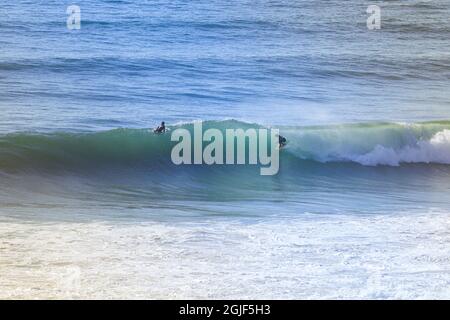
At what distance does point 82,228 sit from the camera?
3.64 m

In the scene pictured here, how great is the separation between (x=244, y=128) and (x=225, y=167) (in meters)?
0.43

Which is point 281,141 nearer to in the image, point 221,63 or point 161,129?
point 161,129

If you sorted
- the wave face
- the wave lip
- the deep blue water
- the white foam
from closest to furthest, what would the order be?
the white foam → the wave face → the wave lip → the deep blue water

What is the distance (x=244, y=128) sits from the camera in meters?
5.16

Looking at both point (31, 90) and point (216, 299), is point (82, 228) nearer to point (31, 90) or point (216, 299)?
point (216, 299)

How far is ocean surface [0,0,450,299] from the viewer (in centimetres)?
316

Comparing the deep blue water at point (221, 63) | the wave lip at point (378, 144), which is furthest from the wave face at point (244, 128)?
the deep blue water at point (221, 63)

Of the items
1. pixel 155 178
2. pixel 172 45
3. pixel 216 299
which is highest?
pixel 172 45

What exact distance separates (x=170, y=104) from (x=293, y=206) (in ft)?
4.68

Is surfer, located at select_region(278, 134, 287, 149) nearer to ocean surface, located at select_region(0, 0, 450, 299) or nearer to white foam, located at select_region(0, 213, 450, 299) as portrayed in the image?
ocean surface, located at select_region(0, 0, 450, 299)

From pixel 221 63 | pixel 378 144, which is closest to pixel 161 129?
pixel 221 63

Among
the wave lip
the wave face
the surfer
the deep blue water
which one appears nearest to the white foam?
the wave face

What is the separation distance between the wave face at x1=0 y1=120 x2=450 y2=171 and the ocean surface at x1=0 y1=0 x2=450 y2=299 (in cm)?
1

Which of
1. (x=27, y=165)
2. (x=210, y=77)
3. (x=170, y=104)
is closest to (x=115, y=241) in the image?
(x=27, y=165)
